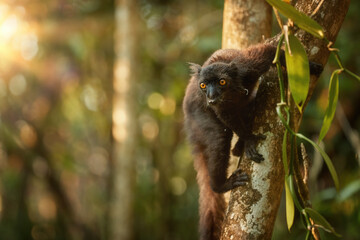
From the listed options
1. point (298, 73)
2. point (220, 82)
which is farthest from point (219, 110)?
point (298, 73)

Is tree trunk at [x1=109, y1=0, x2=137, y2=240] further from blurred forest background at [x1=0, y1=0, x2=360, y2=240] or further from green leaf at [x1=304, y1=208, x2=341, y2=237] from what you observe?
green leaf at [x1=304, y1=208, x2=341, y2=237]

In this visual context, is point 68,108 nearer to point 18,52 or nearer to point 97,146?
point 97,146

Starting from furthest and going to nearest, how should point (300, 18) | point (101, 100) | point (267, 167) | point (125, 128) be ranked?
point (101, 100)
point (125, 128)
point (267, 167)
point (300, 18)

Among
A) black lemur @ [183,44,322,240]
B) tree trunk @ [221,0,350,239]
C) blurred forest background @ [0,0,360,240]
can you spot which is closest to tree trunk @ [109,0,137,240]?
blurred forest background @ [0,0,360,240]

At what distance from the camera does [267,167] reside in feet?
7.82

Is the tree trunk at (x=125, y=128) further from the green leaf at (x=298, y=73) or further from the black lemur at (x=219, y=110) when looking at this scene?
the green leaf at (x=298, y=73)

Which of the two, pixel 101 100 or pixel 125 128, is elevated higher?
pixel 125 128

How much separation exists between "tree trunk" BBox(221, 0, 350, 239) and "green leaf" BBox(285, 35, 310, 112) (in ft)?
1.39

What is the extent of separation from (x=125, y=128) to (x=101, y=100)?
15.3 feet

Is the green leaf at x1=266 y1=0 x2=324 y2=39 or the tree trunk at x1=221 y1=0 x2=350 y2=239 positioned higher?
the green leaf at x1=266 y1=0 x2=324 y2=39

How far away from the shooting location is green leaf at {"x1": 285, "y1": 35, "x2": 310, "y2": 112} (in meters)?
2.01

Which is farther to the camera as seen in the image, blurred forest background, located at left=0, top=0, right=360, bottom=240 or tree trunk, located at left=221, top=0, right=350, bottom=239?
blurred forest background, located at left=0, top=0, right=360, bottom=240

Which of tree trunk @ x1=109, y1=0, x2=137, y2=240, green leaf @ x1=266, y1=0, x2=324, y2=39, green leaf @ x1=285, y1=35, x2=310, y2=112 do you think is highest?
green leaf @ x1=266, y1=0, x2=324, y2=39

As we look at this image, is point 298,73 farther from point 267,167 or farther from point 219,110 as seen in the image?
point 219,110
